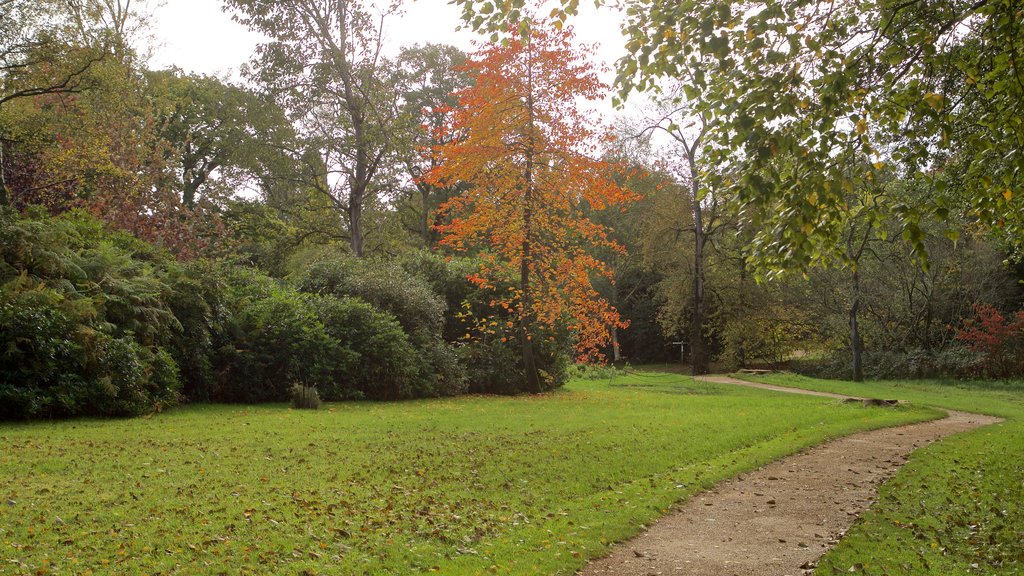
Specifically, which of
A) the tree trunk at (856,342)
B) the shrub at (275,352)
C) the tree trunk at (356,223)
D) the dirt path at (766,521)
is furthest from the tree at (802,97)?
the tree trunk at (856,342)

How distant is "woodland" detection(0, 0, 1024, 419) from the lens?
21.5ft

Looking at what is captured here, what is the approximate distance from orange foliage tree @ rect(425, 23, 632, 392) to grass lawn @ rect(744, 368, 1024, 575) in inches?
383

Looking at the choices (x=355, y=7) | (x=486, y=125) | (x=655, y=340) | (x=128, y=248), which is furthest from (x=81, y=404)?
(x=655, y=340)

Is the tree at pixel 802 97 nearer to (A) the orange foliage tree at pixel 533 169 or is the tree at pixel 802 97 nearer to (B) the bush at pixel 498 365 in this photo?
(A) the orange foliage tree at pixel 533 169

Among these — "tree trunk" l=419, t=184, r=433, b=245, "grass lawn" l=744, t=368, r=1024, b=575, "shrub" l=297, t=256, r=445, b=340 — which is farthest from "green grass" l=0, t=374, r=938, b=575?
"tree trunk" l=419, t=184, r=433, b=245

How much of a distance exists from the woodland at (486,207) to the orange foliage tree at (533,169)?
0.08m

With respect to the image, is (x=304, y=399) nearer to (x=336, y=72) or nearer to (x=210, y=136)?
(x=336, y=72)

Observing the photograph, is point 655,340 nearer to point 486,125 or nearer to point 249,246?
point 249,246

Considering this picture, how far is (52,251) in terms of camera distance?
1394 cm

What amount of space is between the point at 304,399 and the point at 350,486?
796cm

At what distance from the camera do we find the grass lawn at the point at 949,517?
6.07 meters

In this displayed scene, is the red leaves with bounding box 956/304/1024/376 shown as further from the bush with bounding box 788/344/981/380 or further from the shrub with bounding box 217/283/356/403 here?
the shrub with bounding box 217/283/356/403

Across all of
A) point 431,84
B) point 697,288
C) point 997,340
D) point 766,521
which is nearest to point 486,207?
point 766,521

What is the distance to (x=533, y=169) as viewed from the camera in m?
19.6
